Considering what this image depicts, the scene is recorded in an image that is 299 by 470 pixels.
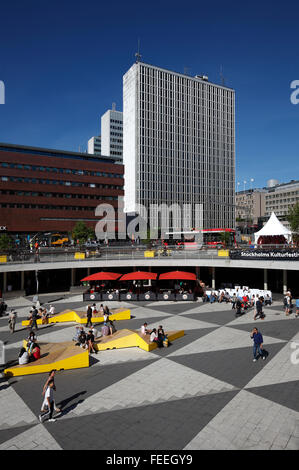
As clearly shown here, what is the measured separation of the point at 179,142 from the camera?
124 m

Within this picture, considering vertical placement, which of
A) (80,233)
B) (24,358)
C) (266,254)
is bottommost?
(24,358)

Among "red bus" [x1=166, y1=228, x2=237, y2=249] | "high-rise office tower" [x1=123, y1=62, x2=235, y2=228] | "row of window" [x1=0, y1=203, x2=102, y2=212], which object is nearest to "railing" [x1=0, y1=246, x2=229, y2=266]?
"red bus" [x1=166, y1=228, x2=237, y2=249]

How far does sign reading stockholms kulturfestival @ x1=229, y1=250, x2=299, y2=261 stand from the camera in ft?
92.2

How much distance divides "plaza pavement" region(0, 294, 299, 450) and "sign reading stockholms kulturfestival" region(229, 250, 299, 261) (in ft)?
36.6

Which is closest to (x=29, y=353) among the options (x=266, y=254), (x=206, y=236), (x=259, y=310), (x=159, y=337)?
(x=159, y=337)

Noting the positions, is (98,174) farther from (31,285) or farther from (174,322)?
(174,322)

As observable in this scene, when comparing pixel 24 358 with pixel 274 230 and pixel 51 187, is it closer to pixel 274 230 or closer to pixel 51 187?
pixel 274 230

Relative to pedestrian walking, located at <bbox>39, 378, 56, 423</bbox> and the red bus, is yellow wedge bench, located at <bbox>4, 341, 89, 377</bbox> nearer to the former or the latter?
pedestrian walking, located at <bbox>39, 378, 56, 423</bbox>

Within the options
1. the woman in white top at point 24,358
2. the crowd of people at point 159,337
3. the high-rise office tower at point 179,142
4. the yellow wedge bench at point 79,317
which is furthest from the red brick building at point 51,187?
the crowd of people at point 159,337

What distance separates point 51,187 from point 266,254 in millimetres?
55735

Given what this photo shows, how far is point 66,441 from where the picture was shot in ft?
29.6

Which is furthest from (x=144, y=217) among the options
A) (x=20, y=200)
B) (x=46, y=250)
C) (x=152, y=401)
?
(x=152, y=401)

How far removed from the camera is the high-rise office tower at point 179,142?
117 metres
